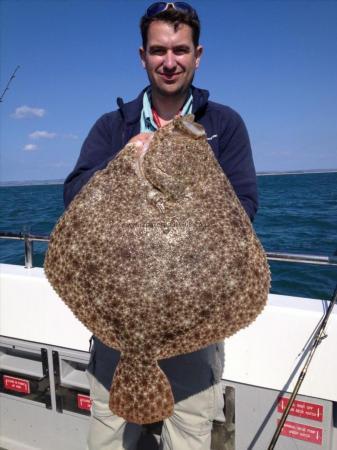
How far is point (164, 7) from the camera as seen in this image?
7.54ft

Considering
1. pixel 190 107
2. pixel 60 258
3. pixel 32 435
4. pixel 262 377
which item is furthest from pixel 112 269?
pixel 32 435

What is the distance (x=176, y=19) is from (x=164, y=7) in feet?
0.36

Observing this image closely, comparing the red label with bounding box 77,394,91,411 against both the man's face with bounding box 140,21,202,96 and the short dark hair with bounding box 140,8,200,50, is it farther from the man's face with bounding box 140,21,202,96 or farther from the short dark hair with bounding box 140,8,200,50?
the short dark hair with bounding box 140,8,200,50

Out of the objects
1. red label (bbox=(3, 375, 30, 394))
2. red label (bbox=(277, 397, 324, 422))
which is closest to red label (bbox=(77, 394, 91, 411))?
red label (bbox=(3, 375, 30, 394))

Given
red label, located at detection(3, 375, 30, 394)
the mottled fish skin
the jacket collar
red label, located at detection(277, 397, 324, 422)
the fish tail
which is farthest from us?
red label, located at detection(3, 375, 30, 394)

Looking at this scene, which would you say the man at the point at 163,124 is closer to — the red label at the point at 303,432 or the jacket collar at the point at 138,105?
the jacket collar at the point at 138,105

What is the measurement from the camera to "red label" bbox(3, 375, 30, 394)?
12.9 feet

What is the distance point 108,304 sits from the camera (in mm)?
2055

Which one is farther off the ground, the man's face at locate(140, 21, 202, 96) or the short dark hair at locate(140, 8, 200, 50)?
the short dark hair at locate(140, 8, 200, 50)

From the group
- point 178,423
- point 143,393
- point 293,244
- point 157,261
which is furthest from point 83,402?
point 293,244

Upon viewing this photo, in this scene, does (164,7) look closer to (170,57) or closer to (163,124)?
(170,57)

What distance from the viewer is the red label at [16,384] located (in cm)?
393

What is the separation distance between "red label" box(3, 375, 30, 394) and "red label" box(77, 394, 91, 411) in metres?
0.57

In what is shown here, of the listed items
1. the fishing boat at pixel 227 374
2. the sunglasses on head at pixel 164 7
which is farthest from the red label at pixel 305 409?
the sunglasses on head at pixel 164 7
